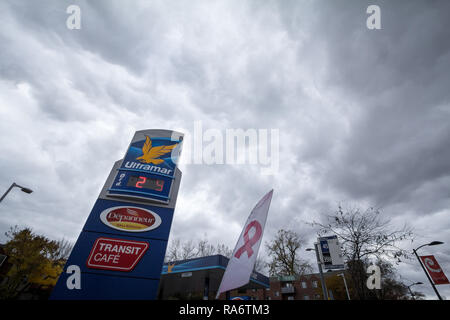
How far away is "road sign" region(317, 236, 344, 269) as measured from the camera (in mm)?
8577

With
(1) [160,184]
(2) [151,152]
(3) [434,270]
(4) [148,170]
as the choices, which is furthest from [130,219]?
(3) [434,270]

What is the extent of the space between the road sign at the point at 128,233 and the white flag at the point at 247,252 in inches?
248

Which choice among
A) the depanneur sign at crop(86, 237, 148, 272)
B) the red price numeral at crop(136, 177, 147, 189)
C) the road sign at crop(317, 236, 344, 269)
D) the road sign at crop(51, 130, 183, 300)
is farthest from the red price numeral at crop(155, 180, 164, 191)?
the road sign at crop(317, 236, 344, 269)

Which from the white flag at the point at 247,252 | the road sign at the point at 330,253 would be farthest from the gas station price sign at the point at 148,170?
the road sign at the point at 330,253

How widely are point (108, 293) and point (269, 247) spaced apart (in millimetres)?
32533

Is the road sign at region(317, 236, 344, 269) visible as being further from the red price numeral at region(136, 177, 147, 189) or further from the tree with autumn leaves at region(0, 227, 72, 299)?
the tree with autumn leaves at region(0, 227, 72, 299)

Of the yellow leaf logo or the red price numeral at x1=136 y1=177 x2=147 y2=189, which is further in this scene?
the yellow leaf logo

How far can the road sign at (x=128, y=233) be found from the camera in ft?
28.8

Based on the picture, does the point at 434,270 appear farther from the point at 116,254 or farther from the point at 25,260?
the point at 25,260

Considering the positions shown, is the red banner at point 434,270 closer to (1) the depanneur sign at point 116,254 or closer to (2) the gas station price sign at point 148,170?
(2) the gas station price sign at point 148,170

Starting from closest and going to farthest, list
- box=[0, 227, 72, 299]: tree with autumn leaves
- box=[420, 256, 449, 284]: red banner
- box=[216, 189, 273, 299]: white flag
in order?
1. box=[216, 189, 273, 299]: white flag
2. box=[420, 256, 449, 284]: red banner
3. box=[0, 227, 72, 299]: tree with autumn leaves

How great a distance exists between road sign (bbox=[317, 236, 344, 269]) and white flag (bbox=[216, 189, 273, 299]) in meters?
5.65

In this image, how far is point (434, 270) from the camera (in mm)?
11648
